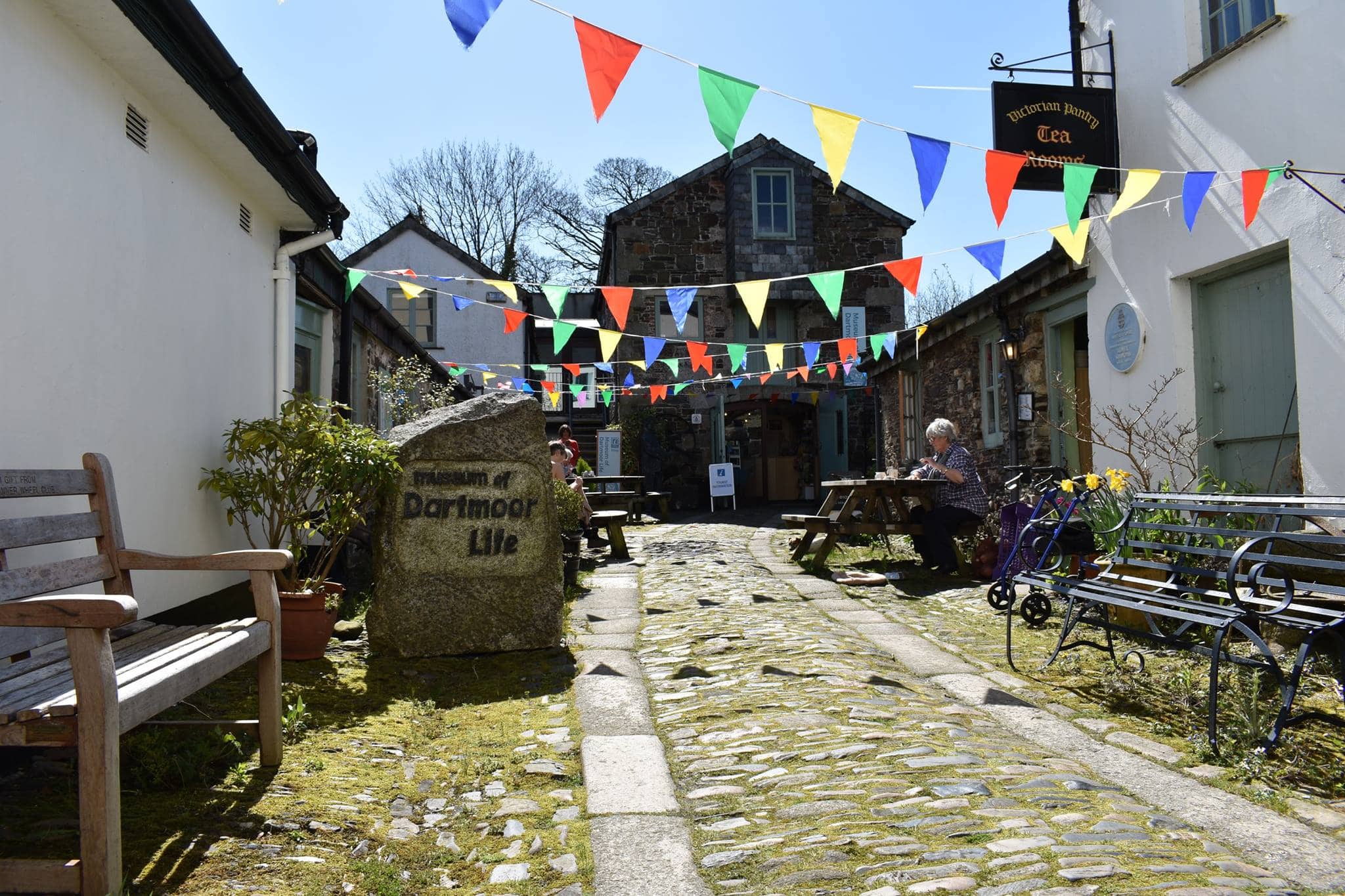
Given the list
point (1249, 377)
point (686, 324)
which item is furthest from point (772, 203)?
point (1249, 377)

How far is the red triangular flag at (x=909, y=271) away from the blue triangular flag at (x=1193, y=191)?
221cm

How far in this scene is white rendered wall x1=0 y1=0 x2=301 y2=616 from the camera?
3.20m

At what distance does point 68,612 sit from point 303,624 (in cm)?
269

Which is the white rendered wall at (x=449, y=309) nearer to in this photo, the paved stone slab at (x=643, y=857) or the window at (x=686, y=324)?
the window at (x=686, y=324)

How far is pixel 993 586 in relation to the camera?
20.2ft

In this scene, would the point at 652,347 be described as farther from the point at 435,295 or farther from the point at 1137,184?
the point at 435,295

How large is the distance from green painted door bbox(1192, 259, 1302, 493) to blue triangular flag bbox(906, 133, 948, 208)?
2315 millimetres

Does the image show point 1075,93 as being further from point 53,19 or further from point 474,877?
point 474,877

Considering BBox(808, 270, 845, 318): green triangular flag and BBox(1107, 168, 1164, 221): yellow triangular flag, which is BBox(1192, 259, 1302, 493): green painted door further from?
BBox(808, 270, 845, 318): green triangular flag

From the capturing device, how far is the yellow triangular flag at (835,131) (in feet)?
16.6

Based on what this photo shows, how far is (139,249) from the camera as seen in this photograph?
13.6 ft

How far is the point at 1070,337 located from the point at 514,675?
22.6 feet

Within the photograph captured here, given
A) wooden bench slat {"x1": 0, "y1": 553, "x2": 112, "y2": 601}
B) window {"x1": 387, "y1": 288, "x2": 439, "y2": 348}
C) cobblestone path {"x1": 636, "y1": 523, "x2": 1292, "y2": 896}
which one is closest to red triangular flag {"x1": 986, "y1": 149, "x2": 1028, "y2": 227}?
cobblestone path {"x1": 636, "y1": 523, "x2": 1292, "y2": 896}

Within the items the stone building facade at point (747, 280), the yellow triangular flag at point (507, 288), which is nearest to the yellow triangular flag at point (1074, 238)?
the yellow triangular flag at point (507, 288)
